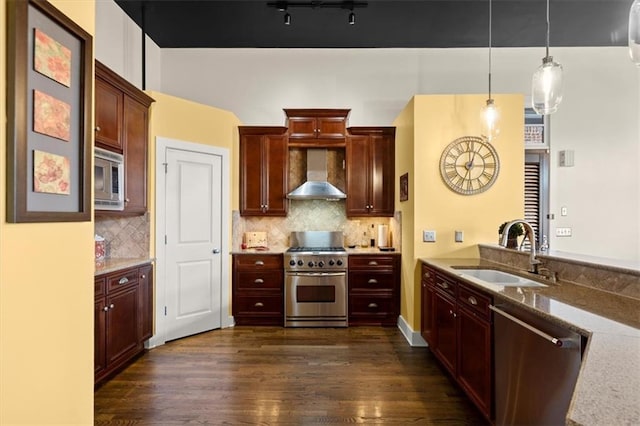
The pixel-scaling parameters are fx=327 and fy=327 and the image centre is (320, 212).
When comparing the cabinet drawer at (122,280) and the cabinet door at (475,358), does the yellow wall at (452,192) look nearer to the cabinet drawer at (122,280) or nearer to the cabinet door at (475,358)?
the cabinet door at (475,358)

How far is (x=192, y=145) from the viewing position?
379 cm

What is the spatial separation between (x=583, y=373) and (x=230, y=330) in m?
3.67

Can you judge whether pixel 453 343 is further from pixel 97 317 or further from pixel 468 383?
pixel 97 317

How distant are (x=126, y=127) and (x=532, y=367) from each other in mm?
3651

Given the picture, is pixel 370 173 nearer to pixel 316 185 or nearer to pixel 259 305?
pixel 316 185

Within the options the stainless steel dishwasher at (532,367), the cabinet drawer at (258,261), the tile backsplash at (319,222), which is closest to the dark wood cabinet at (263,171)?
the tile backsplash at (319,222)

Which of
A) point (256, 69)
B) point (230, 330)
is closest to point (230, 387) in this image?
point (230, 330)

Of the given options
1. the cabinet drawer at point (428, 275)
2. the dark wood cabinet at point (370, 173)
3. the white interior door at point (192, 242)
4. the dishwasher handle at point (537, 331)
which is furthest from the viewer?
the dark wood cabinet at point (370, 173)

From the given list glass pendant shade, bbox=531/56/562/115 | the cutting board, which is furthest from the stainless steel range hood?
glass pendant shade, bbox=531/56/562/115

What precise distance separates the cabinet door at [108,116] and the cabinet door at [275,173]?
5.75 feet

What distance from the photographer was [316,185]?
4.42 metres

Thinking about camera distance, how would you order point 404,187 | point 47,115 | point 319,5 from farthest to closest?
point 404,187, point 319,5, point 47,115

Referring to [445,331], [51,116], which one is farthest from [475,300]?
[51,116]

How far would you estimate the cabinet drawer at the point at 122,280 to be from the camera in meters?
2.74
